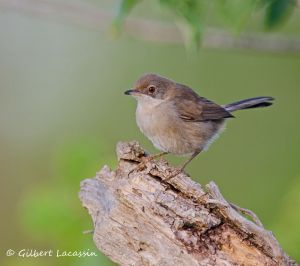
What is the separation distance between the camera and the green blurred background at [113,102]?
10953 mm

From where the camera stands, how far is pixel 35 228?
256 inches

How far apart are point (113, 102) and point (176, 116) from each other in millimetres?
5674

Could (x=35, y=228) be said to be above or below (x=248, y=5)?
below

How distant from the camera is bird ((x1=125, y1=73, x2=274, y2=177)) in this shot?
664cm

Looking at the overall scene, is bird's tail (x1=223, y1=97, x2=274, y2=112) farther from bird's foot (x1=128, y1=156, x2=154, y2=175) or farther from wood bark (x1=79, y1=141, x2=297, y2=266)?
wood bark (x1=79, y1=141, x2=297, y2=266)

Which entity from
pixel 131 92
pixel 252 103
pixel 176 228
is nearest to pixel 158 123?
pixel 131 92

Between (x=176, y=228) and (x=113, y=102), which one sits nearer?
(x=176, y=228)

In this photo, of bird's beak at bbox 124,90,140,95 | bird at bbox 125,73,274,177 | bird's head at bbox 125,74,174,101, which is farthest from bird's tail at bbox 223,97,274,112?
bird's beak at bbox 124,90,140,95

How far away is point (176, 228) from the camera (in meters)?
4.92

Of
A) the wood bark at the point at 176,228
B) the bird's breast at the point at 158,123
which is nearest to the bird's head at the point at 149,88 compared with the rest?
the bird's breast at the point at 158,123

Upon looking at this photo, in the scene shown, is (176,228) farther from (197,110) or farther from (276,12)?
(197,110)

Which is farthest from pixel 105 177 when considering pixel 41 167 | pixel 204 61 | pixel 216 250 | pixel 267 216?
pixel 204 61

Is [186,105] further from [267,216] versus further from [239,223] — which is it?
[267,216]

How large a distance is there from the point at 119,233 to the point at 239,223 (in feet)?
2.28
